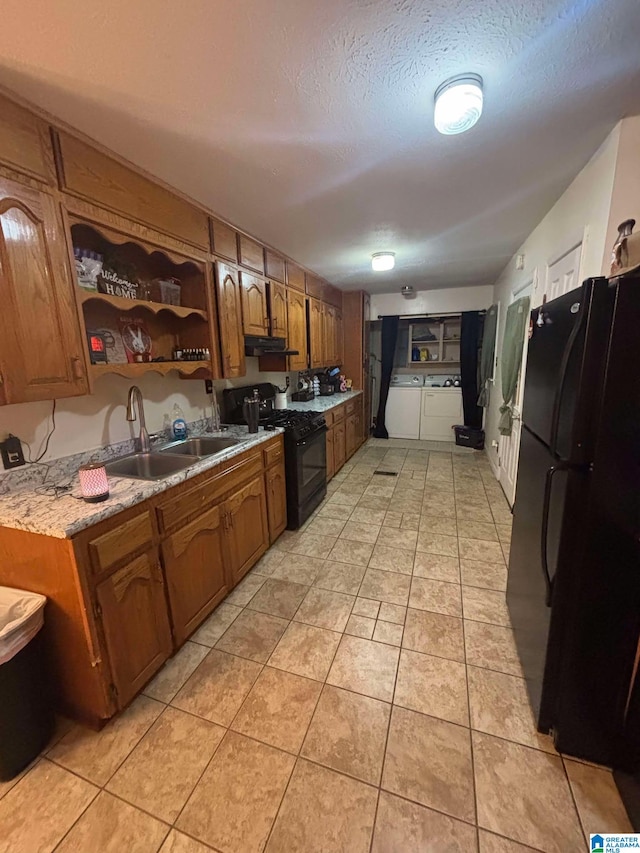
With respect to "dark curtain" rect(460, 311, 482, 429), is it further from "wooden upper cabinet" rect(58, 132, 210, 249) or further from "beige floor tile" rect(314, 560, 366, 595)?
"wooden upper cabinet" rect(58, 132, 210, 249)

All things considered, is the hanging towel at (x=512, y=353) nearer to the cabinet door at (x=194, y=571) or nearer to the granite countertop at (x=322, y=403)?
the granite countertop at (x=322, y=403)

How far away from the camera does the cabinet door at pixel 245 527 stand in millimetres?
2134

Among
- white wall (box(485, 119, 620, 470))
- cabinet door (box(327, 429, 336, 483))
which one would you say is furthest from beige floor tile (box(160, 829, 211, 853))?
cabinet door (box(327, 429, 336, 483))

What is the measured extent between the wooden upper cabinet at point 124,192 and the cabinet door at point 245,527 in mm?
1602

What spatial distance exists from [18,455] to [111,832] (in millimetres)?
1437

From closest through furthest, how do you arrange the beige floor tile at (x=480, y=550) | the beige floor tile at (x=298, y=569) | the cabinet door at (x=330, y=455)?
the beige floor tile at (x=298, y=569) → the beige floor tile at (x=480, y=550) → the cabinet door at (x=330, y=455)

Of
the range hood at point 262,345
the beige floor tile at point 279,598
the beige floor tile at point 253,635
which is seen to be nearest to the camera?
the beige floor tile at point 253,635

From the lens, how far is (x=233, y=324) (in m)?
2.53

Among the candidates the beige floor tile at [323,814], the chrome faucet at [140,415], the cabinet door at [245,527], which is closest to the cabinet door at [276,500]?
the cabinet door at [245,527]

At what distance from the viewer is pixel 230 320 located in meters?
2.49

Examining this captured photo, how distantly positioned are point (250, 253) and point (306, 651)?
2755 mm

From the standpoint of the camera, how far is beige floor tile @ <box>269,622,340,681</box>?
5.55 feet

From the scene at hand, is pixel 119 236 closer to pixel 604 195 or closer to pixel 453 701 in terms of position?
pixel 604 195

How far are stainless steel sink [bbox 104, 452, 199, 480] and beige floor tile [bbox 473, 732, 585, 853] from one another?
1.85 meters
